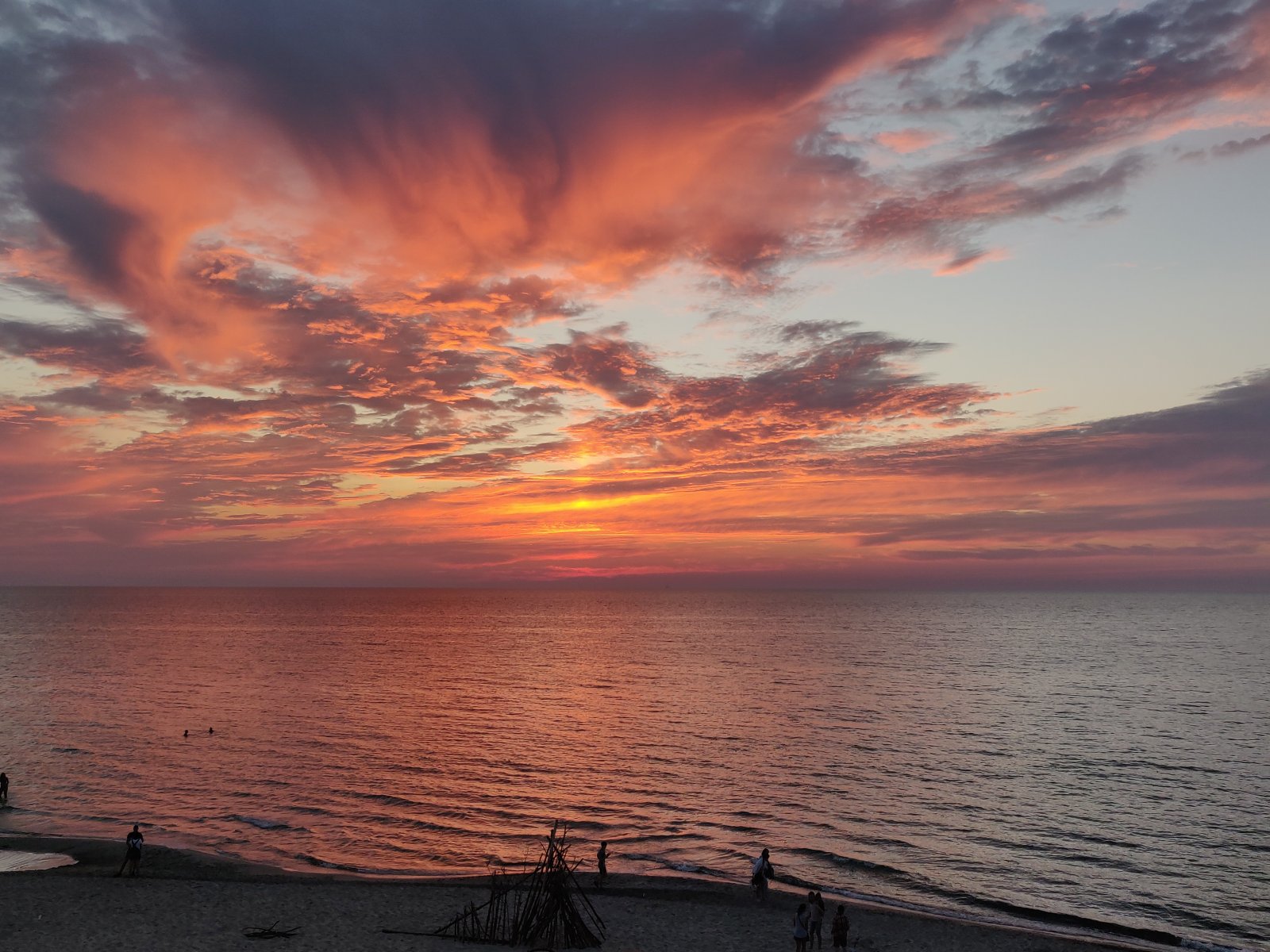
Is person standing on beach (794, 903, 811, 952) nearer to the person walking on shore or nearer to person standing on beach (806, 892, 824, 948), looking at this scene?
person standing on beach (806, 892, 824, 948)

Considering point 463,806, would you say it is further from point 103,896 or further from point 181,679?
point 181,679

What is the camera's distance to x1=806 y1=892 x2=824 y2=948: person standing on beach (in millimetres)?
29031

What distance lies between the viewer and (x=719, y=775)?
58969 mm

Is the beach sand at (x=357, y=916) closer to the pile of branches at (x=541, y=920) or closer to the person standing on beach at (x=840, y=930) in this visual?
the pile of branches at (x=541, y=920)

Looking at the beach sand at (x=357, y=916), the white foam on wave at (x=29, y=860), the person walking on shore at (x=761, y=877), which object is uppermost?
the person walking on shore at (x=761, y=877)

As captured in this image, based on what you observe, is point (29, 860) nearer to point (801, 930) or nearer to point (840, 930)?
point (801, 930)

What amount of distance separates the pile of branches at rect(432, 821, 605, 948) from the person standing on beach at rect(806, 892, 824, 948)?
7528 mm

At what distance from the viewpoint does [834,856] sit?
1656 inches

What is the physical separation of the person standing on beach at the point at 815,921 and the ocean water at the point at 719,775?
8.18 meters

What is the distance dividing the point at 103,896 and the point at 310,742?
35824mm

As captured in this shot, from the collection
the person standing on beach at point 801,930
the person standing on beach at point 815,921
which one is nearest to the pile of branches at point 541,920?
the person standing on beach at point 801,930

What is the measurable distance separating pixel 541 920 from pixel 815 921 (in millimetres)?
9730

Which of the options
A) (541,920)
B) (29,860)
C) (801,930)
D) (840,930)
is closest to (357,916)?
(541,920)

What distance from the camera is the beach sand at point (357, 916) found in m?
29.7
